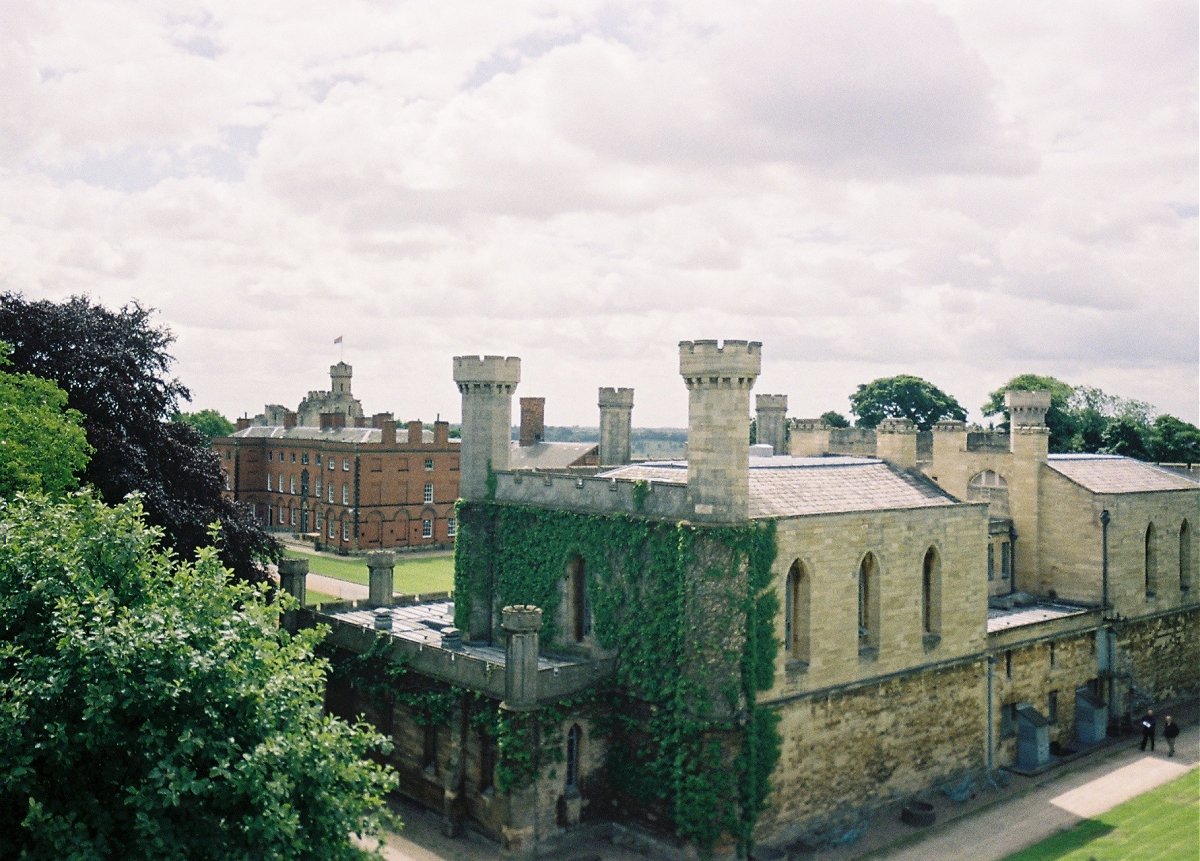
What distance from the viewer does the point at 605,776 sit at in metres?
25.3

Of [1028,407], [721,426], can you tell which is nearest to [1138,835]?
[721,426]

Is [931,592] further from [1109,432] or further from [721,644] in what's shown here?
[1109,432]

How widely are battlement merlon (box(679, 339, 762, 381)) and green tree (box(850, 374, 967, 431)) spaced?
65.0 meters

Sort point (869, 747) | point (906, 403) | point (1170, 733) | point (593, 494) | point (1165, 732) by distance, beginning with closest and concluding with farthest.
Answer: point (869, 747)
point (593, 494)
point (1170, 733)
point (1165, 732)
point (906, 403)

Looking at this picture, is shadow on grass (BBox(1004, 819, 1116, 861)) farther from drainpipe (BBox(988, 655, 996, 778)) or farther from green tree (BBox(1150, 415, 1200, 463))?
green tree (BBox(1150, 415, 1200, 463))

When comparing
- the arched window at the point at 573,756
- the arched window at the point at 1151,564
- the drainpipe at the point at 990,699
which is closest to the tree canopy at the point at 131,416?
the arched window at the point at 573,756

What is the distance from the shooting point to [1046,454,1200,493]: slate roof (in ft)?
120

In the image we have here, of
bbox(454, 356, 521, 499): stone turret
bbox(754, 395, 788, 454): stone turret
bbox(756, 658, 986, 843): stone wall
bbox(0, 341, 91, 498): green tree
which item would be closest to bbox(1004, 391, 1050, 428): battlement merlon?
bbox(754, 395, 788, 454): stone turret

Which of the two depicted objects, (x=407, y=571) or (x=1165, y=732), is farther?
(x=407, y=571)

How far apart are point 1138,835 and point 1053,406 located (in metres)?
61.3

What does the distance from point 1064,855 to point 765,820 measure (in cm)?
724

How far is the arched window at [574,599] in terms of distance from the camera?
27.6 meters

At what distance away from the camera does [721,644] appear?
23.7 meters

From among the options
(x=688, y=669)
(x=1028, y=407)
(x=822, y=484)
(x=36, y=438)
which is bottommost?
(x=688, y=669)
